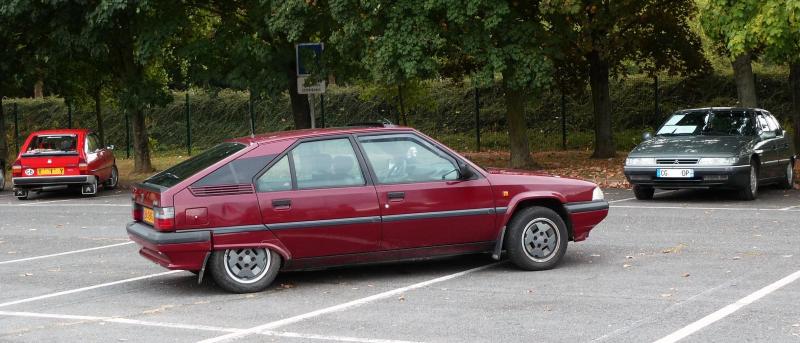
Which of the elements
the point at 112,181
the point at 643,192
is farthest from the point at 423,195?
the point at 112,181

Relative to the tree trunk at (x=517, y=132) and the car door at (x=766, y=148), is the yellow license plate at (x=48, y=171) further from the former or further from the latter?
the car door at (x=766, y=148)

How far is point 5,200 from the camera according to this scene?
2331cm

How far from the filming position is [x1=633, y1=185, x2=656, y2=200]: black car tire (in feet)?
58.6

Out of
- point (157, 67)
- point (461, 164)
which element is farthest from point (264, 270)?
point (157, 67)

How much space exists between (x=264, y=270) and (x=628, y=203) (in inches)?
352

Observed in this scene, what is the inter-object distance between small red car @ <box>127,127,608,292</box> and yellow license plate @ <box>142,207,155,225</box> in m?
0.01

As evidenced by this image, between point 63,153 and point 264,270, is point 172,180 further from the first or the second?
point 63,153

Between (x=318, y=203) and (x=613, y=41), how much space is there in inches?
679

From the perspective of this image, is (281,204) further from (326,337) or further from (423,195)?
(326,337)

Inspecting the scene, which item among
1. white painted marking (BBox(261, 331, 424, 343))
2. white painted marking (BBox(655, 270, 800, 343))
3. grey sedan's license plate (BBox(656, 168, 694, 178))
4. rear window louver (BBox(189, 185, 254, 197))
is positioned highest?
rear window louver (BBox(189, 185, 254, 197))

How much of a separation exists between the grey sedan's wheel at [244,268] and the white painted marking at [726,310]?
3830 millimetres

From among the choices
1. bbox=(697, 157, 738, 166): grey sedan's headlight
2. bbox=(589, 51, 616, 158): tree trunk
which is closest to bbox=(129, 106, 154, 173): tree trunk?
bbox=(589, 51, 616, 158): tree trunk

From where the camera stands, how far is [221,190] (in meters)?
9.77

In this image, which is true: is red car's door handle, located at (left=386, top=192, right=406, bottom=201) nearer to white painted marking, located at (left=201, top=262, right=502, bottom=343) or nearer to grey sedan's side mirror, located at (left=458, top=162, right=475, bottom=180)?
grey sedan's side mirror, located at (left=458, top=162, right=475, bottom=180)
